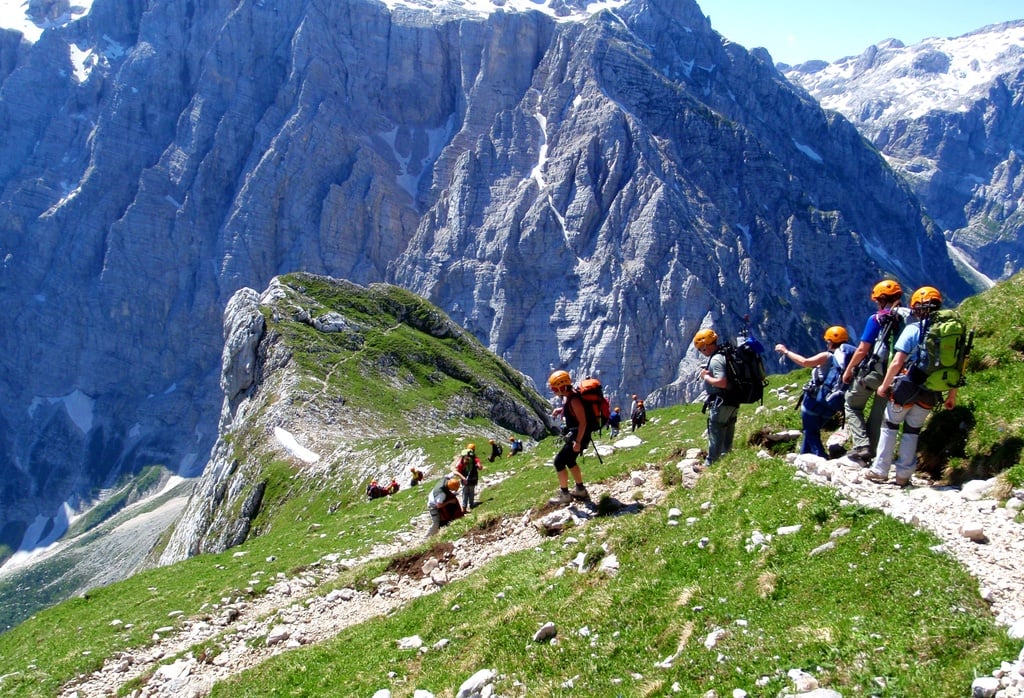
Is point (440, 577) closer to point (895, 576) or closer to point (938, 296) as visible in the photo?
point (895, 576)

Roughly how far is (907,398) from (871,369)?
5.42 feet

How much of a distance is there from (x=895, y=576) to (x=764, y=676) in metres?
2.25

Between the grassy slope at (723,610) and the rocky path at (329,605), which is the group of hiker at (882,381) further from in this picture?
the grassy slope at (723,610)

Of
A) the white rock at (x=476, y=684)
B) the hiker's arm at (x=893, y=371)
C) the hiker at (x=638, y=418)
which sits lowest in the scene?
the hiker at (x=638, y=418)

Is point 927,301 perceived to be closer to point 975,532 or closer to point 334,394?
point 975,532

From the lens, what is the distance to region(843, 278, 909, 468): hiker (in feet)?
43.9

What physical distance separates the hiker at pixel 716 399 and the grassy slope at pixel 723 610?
0.95m

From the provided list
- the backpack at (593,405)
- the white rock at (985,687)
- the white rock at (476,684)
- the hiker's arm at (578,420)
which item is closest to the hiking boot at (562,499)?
the hiker's arm at (578,420)

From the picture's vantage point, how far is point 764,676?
767 centimetres

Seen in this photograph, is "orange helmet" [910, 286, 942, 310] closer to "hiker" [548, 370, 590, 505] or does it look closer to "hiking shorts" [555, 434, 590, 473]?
"hiker" [548, 370, 590, 505]

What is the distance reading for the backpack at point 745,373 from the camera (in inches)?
601

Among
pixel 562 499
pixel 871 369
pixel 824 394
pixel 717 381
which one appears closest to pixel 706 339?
pixel 717 381

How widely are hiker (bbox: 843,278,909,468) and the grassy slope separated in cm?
164

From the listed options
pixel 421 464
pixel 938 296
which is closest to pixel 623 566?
pixel 938 296
